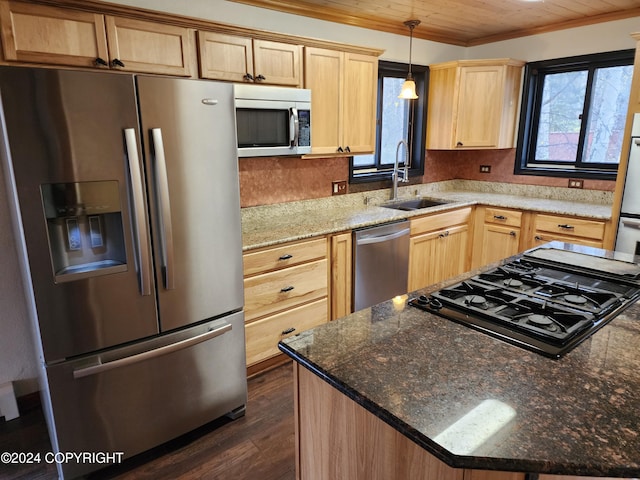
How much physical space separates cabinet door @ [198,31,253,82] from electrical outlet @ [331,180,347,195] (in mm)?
1323

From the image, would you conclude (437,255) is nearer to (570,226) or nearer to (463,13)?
(570,226)

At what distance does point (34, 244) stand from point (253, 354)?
1414 mm

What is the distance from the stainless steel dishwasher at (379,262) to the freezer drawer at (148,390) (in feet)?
3.69

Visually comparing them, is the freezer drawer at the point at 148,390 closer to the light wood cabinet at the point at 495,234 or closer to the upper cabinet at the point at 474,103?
the light wood cabinet at the point at 495,234

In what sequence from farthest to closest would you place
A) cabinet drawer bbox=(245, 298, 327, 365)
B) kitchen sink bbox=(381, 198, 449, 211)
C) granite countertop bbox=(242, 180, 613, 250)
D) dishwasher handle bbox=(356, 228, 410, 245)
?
kitchen sink bbox=(381, 198, 449, 211) → dishwasher handle bbox=(356, 228, 410, 245) → granite countertop bbox=(242, 180, 613, 250) → cabinet drawer bbox=(245, 298, 327, 365)

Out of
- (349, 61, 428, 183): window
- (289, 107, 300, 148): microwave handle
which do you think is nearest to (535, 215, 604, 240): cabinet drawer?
(349, 61, 428, 183): window

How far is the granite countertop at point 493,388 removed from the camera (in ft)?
2.67

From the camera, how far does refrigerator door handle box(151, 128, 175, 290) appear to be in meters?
1.78

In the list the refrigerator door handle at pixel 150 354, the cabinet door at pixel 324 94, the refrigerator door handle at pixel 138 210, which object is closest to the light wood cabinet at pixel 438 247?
the cabinet door at pixel 324 94

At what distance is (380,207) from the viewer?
3688 millimetres

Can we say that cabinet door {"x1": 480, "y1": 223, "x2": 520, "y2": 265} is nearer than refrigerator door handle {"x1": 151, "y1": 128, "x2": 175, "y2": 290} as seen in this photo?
No

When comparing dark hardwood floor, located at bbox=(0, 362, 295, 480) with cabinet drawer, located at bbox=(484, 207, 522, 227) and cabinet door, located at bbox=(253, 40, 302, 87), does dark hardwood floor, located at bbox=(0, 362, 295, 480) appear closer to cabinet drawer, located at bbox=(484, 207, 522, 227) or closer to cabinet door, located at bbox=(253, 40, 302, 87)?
cabinet door, located at bbox=(253, 40, 302, 87)

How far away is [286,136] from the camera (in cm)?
269

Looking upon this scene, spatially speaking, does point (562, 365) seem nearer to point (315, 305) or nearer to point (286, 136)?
point (315, 305)
